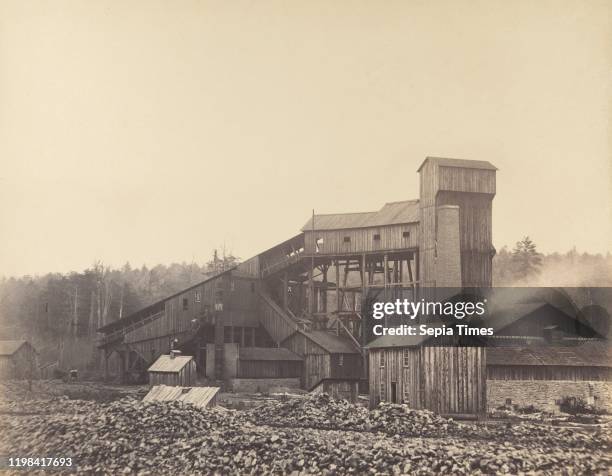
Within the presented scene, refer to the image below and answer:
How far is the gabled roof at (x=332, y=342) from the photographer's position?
1419 inches

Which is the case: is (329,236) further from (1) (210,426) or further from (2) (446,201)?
(1) (210,426)

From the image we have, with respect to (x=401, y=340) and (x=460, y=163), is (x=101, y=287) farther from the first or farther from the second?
(x=460, y=163)

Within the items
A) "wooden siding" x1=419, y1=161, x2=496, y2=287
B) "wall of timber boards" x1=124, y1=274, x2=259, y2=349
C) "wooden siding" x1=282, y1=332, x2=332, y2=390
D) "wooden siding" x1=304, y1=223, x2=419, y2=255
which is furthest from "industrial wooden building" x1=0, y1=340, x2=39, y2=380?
"wooden siding" x1=419, y1=161, x2=496, y2=287

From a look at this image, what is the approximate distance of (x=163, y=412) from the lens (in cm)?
2655

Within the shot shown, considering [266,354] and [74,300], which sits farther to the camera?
[266,354]

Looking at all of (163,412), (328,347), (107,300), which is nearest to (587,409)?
(328,347)

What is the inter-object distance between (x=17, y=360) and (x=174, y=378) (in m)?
5.63

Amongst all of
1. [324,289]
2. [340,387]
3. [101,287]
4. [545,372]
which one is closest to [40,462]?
[101,287]

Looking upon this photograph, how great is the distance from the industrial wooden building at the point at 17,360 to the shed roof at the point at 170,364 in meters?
4.30

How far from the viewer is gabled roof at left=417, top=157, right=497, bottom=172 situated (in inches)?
1102

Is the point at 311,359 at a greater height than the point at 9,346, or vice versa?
the point at 9,346

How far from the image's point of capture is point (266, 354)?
36.5 meters

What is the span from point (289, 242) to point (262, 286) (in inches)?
101

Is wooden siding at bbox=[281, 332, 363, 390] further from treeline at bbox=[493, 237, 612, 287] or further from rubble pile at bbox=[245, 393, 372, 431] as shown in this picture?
treeline at bbox=[493, 237, 612, 287]
